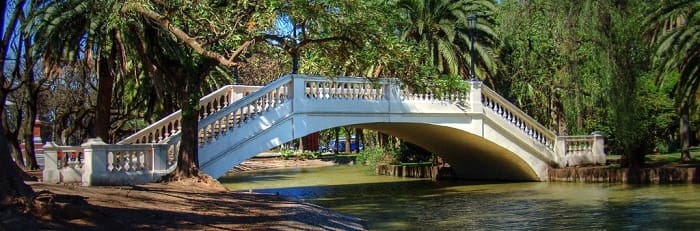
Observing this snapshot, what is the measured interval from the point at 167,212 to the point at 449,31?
72.4 feet

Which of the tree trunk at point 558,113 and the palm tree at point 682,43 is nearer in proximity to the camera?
the palm tree at point 682,43

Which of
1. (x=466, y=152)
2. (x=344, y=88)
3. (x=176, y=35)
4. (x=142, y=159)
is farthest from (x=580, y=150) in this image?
(x=176, y=35)

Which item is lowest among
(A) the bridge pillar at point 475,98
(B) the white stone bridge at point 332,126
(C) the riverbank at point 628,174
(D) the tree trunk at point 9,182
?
(C) the riverbank at point 628,174

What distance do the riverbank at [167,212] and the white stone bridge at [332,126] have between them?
252 centimetres

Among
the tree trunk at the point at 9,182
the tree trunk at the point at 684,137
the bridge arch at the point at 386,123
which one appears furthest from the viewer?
the tree trunk at the point at 684,137

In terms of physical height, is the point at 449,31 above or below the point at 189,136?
above

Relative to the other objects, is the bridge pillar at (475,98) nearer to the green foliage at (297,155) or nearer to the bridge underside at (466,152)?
the bridge underside at (466,152)

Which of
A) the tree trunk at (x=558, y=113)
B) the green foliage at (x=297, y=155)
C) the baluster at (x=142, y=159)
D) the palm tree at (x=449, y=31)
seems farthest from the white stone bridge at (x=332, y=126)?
the green foliage at (x=297, y=155)

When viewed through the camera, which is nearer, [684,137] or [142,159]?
[142,159]

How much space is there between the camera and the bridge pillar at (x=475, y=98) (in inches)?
936

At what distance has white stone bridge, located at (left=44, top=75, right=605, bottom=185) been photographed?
17.5m

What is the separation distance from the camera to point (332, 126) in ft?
69.4

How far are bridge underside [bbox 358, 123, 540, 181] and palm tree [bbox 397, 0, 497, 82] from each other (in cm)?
360

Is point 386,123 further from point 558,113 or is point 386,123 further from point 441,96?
point 558,113
